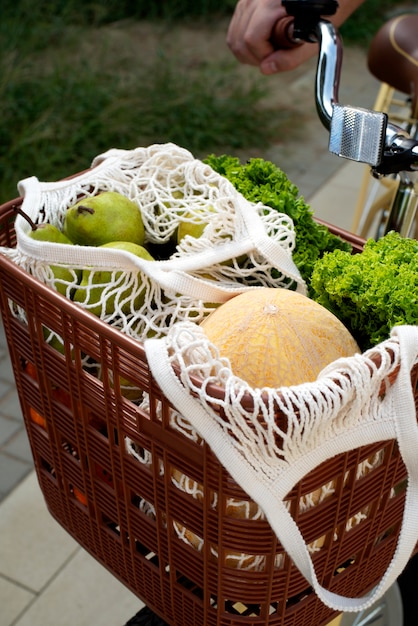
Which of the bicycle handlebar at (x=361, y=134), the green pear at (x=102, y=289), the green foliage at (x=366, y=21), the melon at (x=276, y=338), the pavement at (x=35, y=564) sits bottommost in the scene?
the pavement at (x=35, y=564)

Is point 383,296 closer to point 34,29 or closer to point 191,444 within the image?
point 191,444

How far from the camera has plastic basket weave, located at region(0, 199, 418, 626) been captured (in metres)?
0.84

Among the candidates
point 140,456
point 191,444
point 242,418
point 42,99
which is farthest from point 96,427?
point 42,99

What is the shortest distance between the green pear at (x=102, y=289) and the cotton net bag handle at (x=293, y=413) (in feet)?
0.72

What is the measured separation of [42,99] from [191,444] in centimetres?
385

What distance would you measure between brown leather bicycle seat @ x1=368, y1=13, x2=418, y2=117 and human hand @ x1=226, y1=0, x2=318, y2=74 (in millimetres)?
639

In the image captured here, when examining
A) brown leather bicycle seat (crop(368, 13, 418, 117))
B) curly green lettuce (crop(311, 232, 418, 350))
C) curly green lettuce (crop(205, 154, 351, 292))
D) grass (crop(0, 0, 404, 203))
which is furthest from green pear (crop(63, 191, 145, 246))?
grass (crop(0, 0, 404, 203))

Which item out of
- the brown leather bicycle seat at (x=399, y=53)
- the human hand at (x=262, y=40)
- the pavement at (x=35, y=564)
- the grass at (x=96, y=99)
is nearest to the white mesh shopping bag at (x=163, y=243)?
the human hand at (x=262, y=40)

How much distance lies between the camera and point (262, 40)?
1361 millimetres

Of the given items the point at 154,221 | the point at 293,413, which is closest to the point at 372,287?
the point at 293,413

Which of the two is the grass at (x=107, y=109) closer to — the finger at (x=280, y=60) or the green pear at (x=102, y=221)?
the finger at (x=280, y=60)

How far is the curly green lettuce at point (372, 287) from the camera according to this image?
3.04 feet

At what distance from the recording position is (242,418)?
73cm

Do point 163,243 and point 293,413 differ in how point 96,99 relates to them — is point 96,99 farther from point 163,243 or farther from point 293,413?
point 293,413
